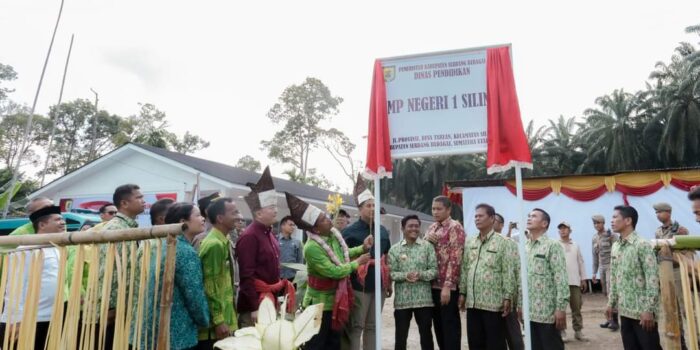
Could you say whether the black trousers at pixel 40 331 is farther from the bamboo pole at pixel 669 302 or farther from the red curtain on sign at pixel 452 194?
the red curtain on sign at pixel 452 194

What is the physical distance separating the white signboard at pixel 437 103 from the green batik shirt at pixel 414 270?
45.6 inches

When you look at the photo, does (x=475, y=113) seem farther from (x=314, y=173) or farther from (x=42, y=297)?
(x=314, y=173)

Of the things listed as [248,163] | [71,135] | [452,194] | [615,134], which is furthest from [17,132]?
[615,134]

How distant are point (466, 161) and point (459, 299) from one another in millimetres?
33076

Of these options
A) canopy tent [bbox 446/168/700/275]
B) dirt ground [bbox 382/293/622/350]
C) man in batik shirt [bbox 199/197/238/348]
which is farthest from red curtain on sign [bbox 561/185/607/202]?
man in batik shirt [bbox 199/197/238/348]

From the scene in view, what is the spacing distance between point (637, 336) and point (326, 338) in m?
2.65

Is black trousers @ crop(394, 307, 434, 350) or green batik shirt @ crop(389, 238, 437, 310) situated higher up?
green batik shirt @ crop(389, 238, 437, 310)

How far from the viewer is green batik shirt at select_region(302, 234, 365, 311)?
4.06m

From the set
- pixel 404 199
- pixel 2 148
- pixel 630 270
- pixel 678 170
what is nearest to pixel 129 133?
pixel 2 148

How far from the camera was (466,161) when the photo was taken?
1433 inches

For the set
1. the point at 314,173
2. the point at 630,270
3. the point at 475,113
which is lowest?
the point at 630,270

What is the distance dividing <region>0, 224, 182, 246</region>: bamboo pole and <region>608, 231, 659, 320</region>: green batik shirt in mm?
3642

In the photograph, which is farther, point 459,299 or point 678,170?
point 678,170

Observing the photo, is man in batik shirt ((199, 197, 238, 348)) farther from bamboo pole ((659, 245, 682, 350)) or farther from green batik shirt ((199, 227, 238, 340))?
bamboo pole ((659, 245, 682, 350))
